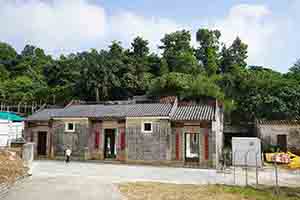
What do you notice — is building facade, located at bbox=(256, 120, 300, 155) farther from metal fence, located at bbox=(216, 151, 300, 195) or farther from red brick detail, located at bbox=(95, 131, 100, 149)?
red brick detail, located at bbox=(95, 131, 100, 149)

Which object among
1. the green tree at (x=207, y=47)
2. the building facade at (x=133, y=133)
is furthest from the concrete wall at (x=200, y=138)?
the green tree at (x=207, y=47)

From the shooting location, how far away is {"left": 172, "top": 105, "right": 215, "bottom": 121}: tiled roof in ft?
63.2

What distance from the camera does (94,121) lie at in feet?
72.0

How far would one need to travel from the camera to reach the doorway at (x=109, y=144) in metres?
21.8

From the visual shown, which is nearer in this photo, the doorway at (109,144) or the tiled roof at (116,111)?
the tiled roof at (116,111)

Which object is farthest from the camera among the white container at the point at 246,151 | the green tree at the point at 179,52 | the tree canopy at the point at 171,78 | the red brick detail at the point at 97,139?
the green tree at the point at 179,52

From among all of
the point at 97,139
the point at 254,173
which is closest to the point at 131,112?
the point at 97,139

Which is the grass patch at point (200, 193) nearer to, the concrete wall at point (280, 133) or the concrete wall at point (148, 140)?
the concrete wall at point (148, 140)

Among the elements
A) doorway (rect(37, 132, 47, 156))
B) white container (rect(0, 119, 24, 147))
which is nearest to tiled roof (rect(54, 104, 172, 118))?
doorway (rect(37, 132, 47, 156))

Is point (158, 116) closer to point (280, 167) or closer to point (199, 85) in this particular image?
point (280, 167)

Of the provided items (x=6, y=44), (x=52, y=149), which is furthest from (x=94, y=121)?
(x=6, y=44)

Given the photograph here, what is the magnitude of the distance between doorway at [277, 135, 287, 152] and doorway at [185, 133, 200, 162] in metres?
7.51

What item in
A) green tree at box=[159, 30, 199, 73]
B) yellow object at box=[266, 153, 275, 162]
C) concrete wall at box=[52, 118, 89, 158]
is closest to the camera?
yellow object at box=[266, 153, 275, 162]

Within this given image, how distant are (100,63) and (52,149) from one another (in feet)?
55.0
